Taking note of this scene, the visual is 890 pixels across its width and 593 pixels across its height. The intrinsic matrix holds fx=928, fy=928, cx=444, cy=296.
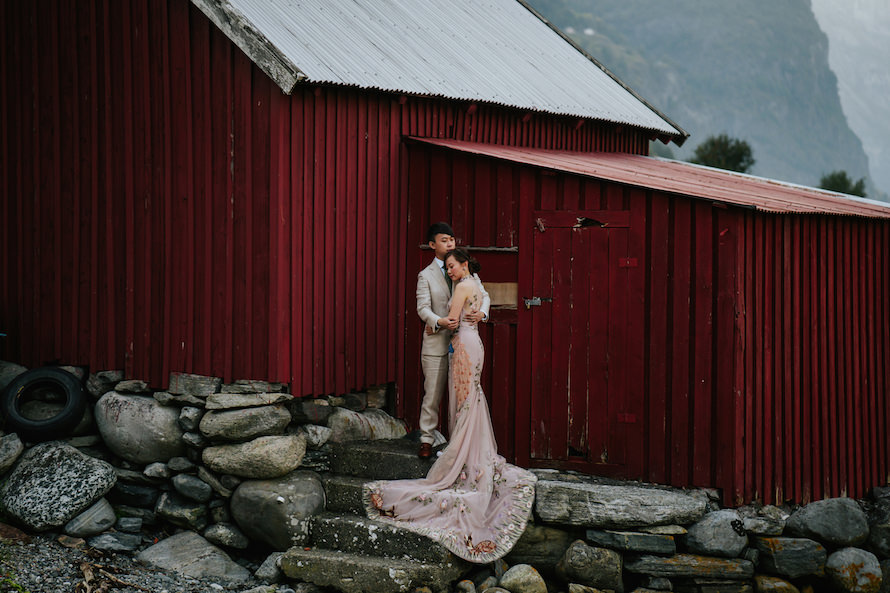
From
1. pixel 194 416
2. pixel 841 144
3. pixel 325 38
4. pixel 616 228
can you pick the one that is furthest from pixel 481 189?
pixel 841 144

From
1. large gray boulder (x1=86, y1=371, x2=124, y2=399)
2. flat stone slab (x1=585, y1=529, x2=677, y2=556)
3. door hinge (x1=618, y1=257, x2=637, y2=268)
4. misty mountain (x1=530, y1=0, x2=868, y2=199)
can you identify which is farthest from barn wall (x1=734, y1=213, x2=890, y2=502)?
misty mountain (x1=530, y1=0, x2=868, y2=199)

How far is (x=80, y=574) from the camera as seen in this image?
310 inches

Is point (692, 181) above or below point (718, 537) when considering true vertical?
above

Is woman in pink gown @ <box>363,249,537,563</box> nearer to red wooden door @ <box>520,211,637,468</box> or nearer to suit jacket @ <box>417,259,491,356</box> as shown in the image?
suit jacket @ <box>417,259,491,356</box>

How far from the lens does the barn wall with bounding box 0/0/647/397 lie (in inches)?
344

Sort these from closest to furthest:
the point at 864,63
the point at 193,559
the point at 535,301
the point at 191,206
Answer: the point at 193,559 → the point at 191,206 → the point at 535,301 → the point at 864,63

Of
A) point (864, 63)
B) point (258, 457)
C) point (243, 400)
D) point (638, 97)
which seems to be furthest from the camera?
point (864, 63)

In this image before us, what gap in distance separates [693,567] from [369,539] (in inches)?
113

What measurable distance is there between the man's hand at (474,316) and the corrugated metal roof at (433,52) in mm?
2489

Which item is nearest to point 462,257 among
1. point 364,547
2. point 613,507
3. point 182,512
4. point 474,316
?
point 474,316

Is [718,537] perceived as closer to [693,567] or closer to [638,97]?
[693,567]

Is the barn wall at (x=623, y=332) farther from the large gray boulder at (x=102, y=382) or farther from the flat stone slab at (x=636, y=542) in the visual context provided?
the large gray boulder at (x=102, y=382)

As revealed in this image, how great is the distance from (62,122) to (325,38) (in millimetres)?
2900

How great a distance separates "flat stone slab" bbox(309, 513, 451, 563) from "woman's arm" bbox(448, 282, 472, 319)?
1990mm
